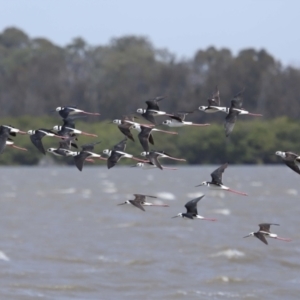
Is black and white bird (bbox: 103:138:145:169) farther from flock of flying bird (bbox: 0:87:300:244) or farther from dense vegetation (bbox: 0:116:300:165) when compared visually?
dense vegetation (bbox: 0:116:300:165)

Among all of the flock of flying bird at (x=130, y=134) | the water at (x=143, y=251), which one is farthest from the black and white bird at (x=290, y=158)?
the water at (x=143, y=251)

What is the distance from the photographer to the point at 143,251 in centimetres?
3391

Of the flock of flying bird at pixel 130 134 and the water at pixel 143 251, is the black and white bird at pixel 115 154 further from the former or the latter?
the water at pixel 143 251

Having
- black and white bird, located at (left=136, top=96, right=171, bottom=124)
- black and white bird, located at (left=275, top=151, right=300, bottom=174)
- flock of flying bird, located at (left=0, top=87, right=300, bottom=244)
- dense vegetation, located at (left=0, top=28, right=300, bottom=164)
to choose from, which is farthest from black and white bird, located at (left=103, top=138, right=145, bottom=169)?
dense vegetation, located at (left=0, top=28, right=300, bottom=164)

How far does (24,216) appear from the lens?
4509 cm

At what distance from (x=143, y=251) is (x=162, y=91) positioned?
8219 cm

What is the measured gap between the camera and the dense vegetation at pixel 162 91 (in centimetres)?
9912

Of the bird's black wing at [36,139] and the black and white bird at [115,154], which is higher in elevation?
the bird's black wing at [36,139]

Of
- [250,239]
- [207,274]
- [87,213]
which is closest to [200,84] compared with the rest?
[87,213]

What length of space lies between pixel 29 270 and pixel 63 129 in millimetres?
12137

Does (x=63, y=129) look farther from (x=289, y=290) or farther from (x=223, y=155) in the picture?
(x=223, y=155)

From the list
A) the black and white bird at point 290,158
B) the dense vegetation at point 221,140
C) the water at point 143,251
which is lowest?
the dense vegetation at point 221,140

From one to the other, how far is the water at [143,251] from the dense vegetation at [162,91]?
1523 inches

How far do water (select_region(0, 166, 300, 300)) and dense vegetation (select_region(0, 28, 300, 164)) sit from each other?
3869 centimetres
